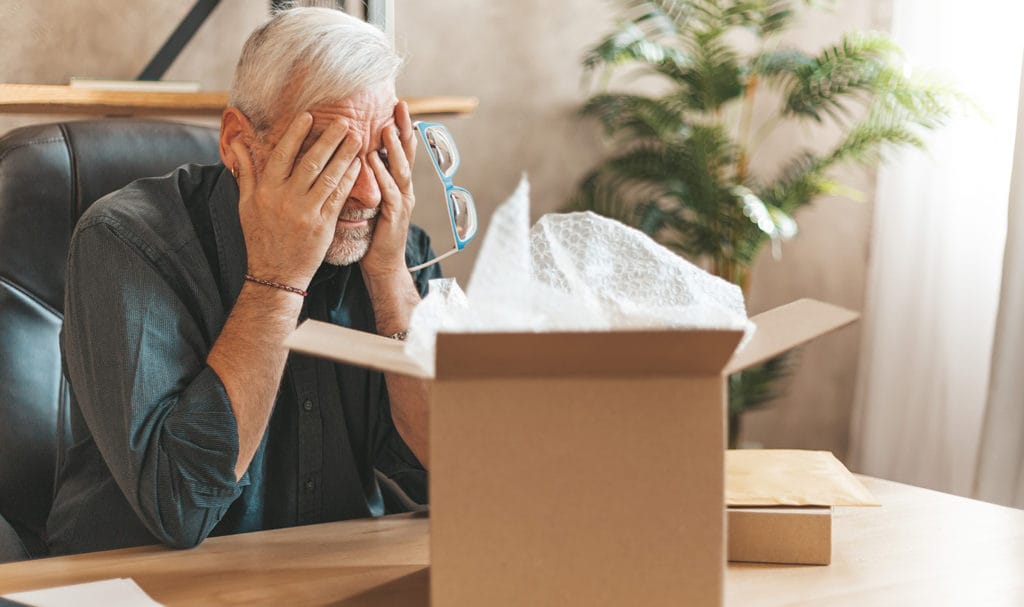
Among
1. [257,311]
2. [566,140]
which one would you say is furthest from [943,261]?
[257,311]

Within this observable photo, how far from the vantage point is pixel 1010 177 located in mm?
2203

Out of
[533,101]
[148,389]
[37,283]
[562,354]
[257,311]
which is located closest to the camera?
[562,354]

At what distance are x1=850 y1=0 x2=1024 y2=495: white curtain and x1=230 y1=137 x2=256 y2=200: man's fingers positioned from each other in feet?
5.70

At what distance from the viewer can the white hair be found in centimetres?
119

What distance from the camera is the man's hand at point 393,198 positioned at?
48.1 inches

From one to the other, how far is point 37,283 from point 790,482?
1011mm

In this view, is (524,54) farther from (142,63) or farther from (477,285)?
(477,285)

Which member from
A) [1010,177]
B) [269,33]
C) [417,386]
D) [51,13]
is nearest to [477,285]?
[417,386]

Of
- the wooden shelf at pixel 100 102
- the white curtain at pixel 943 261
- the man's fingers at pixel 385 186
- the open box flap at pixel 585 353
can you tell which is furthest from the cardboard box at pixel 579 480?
the white curtain at pixel 943 261

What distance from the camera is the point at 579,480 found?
64 cm

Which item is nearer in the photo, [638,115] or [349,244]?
[349,244]

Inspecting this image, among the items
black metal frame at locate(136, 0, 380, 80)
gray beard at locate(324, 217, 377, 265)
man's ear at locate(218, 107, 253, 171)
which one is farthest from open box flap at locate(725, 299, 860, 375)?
black metal frame at locate(136, 0, 380, 80)

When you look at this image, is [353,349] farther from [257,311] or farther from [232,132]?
[232,132]

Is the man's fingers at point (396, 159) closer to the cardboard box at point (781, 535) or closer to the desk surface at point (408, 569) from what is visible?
the desk surface at point (408, 569)
